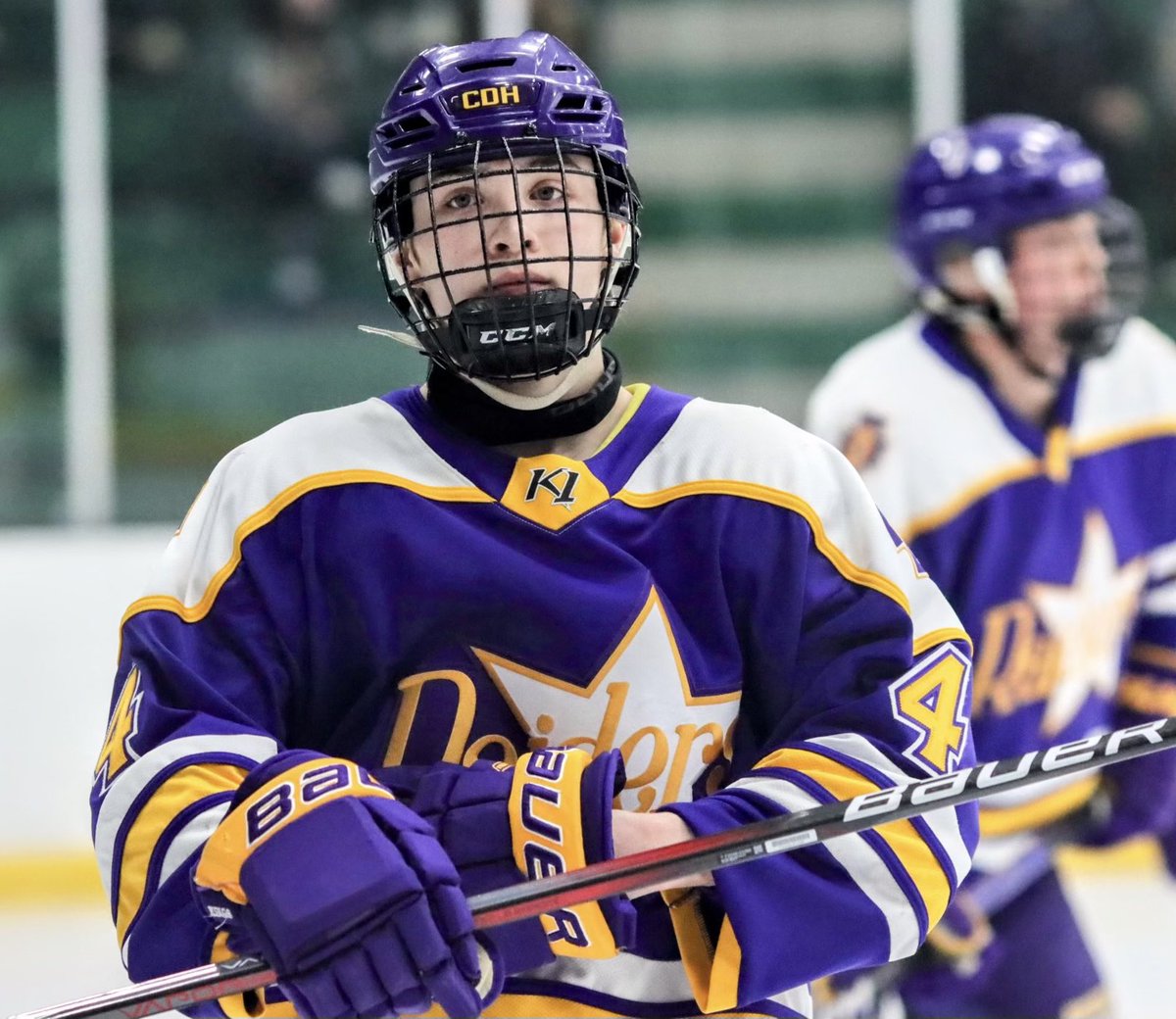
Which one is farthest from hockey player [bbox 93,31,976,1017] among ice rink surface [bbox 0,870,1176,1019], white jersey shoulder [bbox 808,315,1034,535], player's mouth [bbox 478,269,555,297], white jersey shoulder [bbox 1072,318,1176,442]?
ice rink surface [bbox 0,870,1176,1019]

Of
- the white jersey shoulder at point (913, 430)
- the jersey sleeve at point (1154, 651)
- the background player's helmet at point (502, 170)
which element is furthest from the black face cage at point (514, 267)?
the jersey sleeve at point (1154, 651)

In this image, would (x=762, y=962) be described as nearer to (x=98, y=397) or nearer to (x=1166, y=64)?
(x=98, y=397)

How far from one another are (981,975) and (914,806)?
1519mm

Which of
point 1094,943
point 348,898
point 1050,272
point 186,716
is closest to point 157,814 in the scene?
point 186,716

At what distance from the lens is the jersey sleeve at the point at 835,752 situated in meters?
1.36

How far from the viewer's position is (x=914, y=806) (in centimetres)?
132

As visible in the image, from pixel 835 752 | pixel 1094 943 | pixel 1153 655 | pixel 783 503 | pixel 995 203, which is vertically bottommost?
pixel 1094 943

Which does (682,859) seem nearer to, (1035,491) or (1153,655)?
(1035,491)

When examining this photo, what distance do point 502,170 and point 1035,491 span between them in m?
1.50

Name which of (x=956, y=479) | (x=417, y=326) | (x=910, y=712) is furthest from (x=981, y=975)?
(x=417, y=326)

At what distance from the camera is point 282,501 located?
1425mm

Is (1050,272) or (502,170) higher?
(502,170)

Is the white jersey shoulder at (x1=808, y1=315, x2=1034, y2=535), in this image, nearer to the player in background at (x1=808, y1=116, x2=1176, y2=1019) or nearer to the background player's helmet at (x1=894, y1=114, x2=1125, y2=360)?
the player in background at (x1=808, y1=116, x2=1176, y2=1019)

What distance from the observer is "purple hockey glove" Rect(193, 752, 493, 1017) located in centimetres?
123
